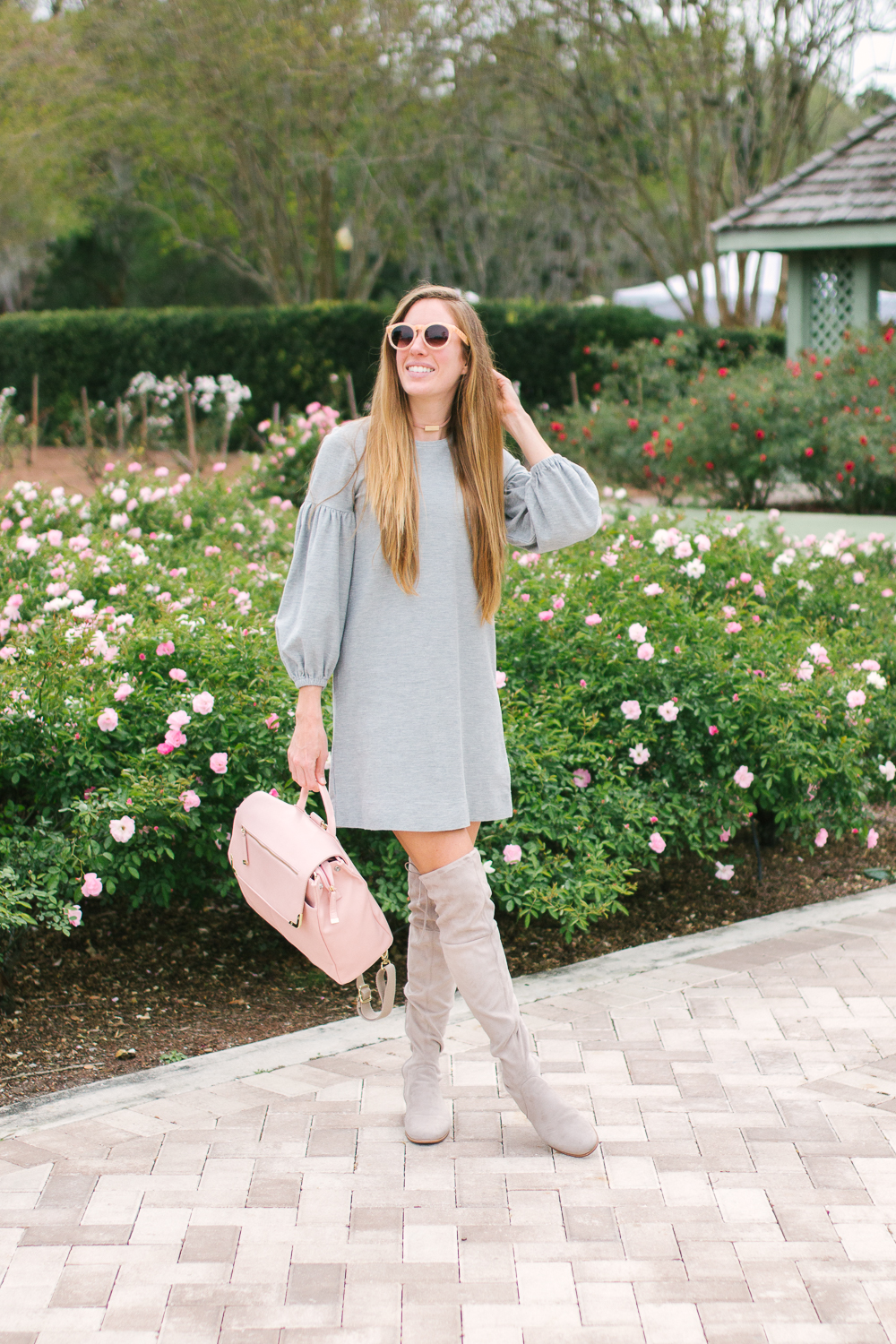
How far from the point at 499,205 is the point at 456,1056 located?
26.9 metres

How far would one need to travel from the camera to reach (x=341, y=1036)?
3.62 m

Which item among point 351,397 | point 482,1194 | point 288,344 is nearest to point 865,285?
point 351,397

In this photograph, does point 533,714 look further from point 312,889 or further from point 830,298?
point 830,298

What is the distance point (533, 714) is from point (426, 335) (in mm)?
1859

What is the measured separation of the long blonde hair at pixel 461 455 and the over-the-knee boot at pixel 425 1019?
652mm

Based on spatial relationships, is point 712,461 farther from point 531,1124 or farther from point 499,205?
point 499,205

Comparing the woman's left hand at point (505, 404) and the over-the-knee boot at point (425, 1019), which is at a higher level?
the woman's left hand at point (505, 404)

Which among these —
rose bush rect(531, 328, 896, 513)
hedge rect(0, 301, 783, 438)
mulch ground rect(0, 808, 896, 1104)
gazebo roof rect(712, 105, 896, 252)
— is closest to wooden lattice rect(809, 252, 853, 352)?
gazebo roof rect(712, 105, 896, 252)

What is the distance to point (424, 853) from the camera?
2.84 m

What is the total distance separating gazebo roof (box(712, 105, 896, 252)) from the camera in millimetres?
12516

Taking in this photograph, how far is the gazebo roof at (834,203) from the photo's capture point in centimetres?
1252

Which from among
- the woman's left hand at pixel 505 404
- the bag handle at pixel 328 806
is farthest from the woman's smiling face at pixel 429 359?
the bag handle at pixel 328 806

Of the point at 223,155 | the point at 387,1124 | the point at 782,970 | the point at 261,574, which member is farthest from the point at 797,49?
the point at 387,1124

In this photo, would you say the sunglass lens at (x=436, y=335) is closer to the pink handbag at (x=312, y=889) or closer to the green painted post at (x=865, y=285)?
the pink handbag at (x=312, y=889)
